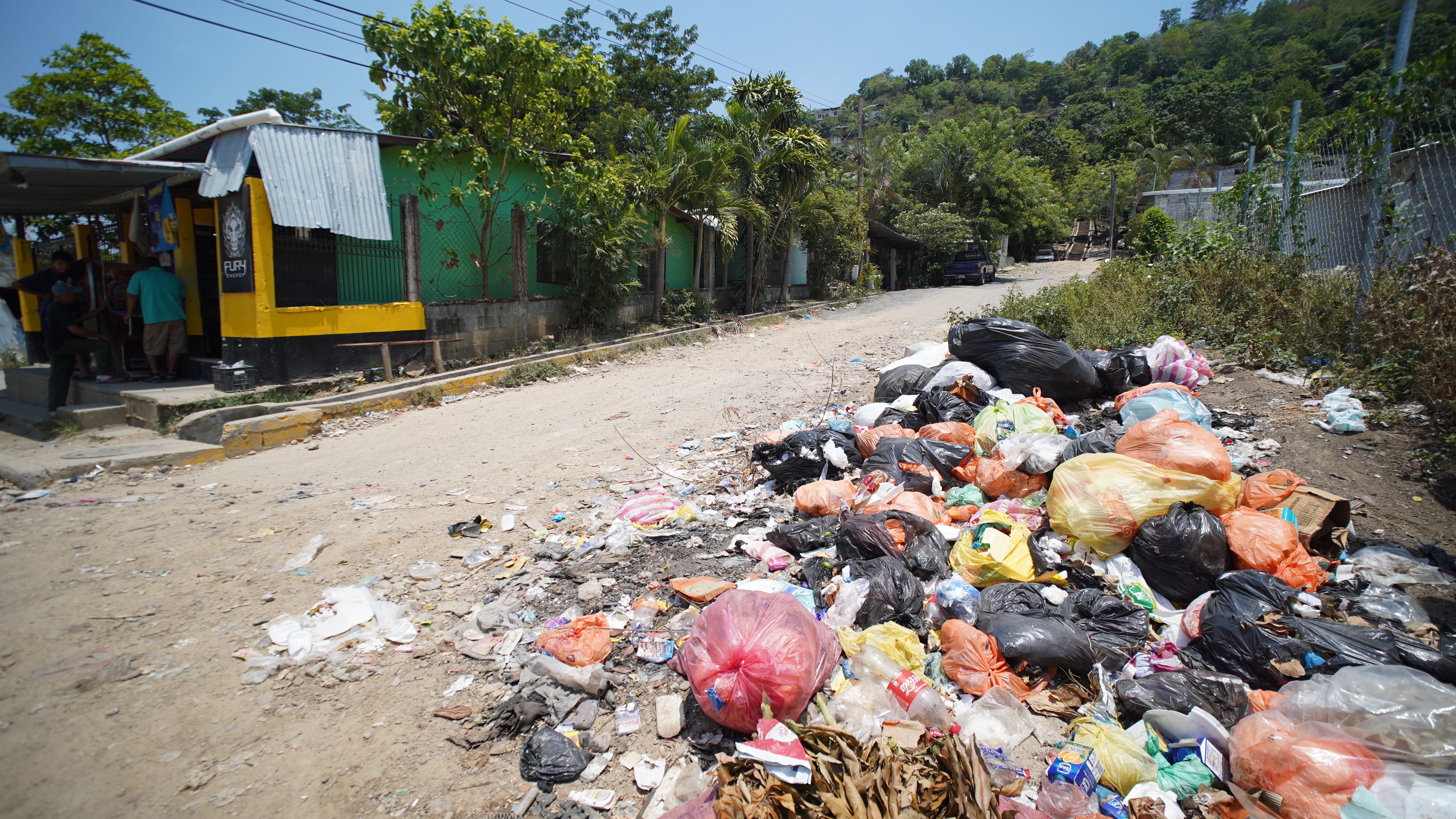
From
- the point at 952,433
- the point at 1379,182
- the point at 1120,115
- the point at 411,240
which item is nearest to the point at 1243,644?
the point at 952,433

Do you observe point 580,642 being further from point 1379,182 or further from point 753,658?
point 1379,182

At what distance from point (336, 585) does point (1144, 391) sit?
549 centimetres

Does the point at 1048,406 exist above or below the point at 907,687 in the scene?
above

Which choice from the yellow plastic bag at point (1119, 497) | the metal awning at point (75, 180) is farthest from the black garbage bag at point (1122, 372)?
the metal awning at point (75, 180)

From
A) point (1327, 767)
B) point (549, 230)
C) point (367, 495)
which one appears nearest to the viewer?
point (1327, 767)

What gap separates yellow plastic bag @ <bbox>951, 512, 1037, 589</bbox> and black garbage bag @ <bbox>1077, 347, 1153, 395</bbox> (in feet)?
9.82

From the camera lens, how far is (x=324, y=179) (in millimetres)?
7535

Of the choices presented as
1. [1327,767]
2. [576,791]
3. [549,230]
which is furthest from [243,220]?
[1327,767]

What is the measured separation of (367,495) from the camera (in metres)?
4.68

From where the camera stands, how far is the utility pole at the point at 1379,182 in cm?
492

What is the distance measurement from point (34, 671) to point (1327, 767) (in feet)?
15.1

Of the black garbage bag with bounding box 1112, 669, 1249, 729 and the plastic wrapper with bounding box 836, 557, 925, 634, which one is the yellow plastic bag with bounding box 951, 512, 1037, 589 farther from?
the black garbage bag with bounding box 1112, 669, 1249, 729

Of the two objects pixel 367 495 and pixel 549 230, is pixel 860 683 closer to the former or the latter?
pixel 367 495

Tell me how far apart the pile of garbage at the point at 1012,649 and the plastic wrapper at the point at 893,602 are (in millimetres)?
21
